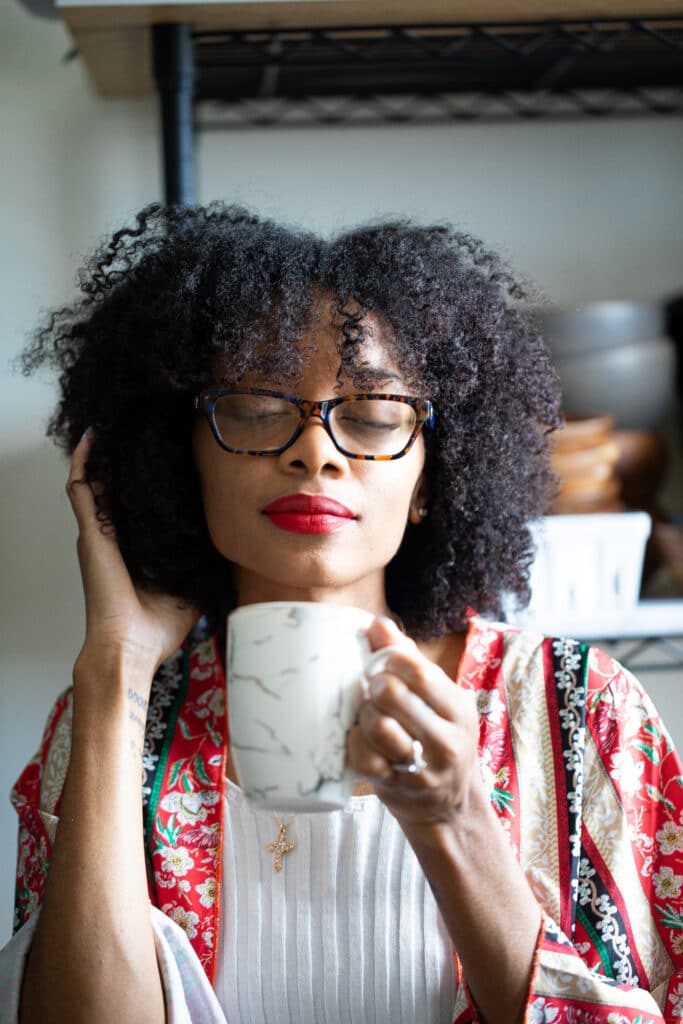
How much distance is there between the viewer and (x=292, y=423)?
834 mm

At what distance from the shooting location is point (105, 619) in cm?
92

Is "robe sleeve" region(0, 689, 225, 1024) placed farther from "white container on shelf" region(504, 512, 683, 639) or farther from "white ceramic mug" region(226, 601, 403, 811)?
"white container on shelf" region(504, 512, 683, 639)

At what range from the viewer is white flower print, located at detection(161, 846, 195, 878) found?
0.88 metres

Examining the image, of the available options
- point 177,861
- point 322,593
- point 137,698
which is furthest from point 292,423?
point 177,861

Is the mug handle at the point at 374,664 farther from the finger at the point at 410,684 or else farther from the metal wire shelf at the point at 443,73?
the metal wire shelf at the point at 443,73

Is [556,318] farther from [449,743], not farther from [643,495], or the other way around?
[449,743]

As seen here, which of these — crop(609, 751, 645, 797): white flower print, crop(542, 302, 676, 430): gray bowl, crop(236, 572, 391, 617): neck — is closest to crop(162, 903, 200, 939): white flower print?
crop(236, 572, 391, 617): neck

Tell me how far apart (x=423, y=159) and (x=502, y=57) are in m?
0.20

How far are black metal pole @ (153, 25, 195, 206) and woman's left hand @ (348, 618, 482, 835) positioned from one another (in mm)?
685

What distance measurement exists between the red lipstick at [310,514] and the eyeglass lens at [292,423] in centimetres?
4

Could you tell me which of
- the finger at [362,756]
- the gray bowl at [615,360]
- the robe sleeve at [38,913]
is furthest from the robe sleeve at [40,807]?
the gray bowl at [615,360]

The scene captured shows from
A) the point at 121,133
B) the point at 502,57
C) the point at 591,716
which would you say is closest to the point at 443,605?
the point at 591,716

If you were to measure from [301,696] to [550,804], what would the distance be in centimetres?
39

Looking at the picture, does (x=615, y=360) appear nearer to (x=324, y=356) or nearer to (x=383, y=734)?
(x=324, y=356)
